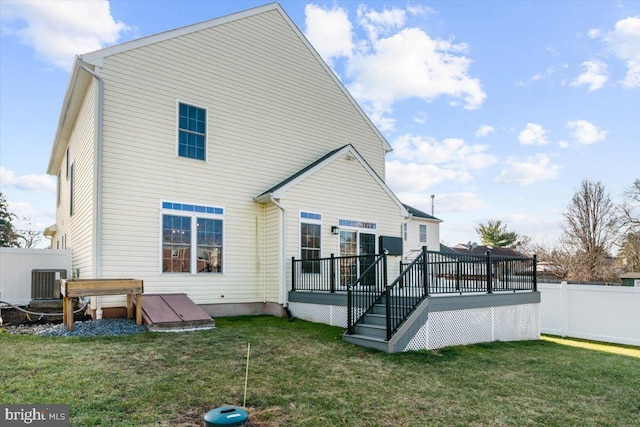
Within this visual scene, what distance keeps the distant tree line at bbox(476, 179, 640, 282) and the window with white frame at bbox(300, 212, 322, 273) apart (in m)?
18.4

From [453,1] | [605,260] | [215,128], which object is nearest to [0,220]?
[215,128]

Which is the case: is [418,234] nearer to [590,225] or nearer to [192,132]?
[590,225]

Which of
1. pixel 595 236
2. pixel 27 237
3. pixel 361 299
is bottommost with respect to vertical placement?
pixel 361 299

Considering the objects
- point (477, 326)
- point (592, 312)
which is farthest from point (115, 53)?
point (592, 312)

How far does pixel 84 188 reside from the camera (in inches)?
396

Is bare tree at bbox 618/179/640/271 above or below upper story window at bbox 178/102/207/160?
below

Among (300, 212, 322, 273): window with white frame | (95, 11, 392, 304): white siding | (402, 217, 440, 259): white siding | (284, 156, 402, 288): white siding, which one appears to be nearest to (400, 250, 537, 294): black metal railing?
(300, 212, 322, 273): window with white frame

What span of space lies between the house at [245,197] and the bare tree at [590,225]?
1815cm

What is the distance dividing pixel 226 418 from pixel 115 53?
902 centimetres

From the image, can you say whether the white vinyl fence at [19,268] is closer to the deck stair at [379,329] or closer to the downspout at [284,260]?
the downspout at [284,260]

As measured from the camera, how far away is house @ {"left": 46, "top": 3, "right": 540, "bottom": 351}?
848 cm

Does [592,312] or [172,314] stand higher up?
[172,314]

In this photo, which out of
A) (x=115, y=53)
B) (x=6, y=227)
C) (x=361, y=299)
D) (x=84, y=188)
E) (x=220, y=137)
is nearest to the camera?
(x=361, y=299)

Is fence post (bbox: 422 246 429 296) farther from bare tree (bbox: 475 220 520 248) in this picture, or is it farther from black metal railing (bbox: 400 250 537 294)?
bare tree (bbox: 475 220 520 248)
